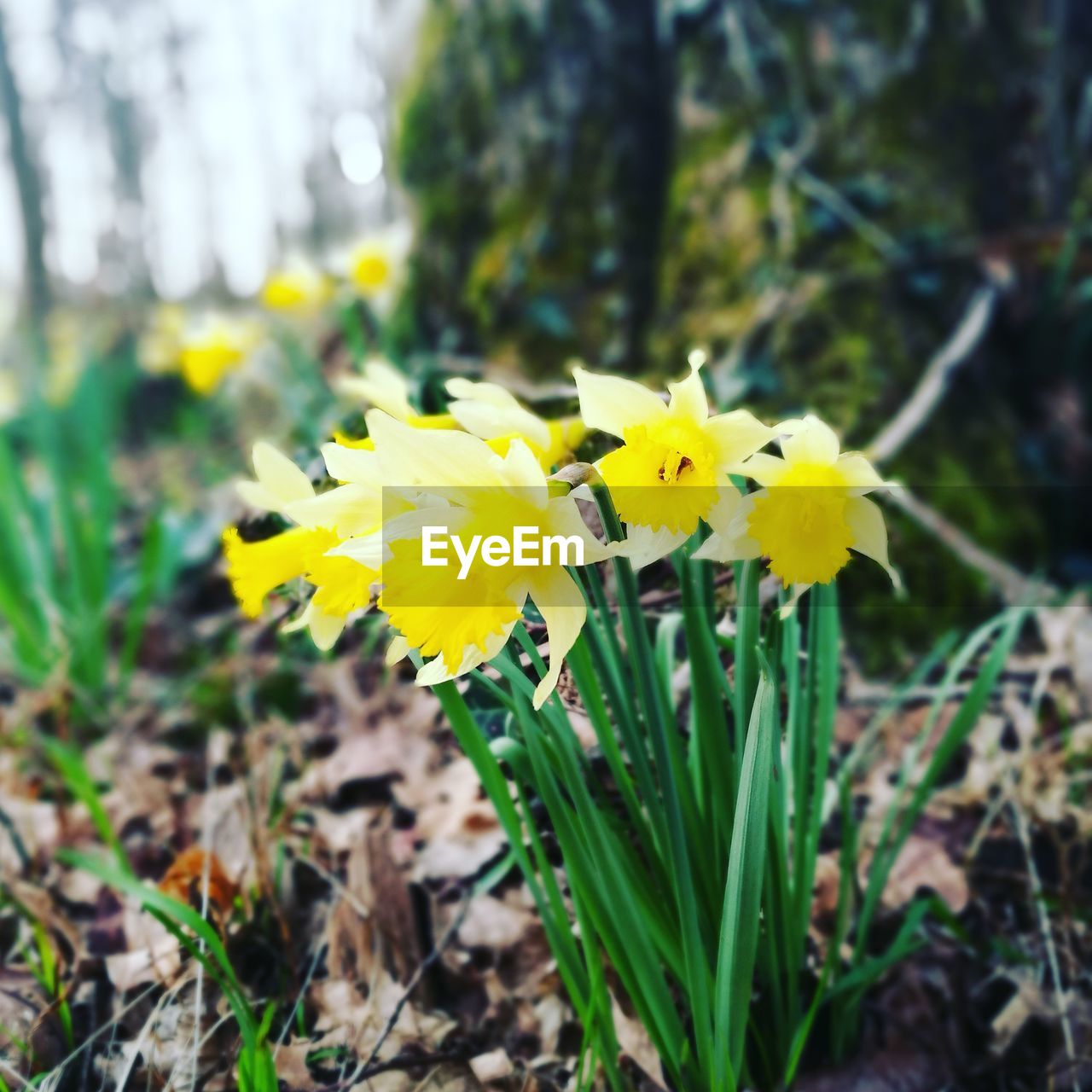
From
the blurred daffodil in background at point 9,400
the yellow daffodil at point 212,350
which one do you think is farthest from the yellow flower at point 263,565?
the blurred daffodil in background at point 9,400

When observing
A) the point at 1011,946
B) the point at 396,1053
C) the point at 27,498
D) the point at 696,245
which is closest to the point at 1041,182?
the point at 696,245

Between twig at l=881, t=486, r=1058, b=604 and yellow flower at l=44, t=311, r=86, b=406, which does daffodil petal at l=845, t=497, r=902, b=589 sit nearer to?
twig at l=881, t=486, r=1058, b=604

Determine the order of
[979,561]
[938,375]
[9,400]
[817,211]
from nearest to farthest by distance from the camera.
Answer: [979,561], [938,375], [817,211], [9,400]

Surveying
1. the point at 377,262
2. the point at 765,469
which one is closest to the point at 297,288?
the point at 377,262

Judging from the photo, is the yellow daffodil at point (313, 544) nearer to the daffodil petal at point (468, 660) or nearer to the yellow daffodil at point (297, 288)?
the daffodil petal at point (468, 660)

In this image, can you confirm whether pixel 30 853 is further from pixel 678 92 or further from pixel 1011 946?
pixel 678 92

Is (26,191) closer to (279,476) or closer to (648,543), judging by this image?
(279,476)
